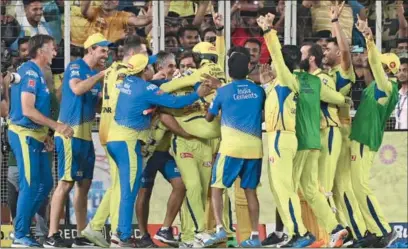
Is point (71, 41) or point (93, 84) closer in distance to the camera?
point (93, 84)

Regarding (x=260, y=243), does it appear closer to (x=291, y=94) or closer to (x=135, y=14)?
(x=291, y=94)

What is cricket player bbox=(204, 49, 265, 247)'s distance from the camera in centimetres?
1988

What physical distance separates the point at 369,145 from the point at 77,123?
3625mm

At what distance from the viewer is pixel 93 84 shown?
20.2m

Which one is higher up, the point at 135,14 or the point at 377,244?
the point at 135,14

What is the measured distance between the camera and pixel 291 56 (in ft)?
66.4

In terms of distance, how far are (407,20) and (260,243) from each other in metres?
4.68

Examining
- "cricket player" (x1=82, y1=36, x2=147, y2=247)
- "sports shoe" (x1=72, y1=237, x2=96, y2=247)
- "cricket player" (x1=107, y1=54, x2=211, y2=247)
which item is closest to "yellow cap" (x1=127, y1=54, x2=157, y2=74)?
"cricket player" (x1=107, y1=54, x2=211, y2=247)

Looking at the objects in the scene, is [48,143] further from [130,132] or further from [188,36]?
[188,36]

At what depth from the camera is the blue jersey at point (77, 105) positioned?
66.8ft

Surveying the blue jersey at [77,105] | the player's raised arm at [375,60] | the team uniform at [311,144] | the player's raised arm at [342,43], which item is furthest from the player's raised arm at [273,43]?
the blue jersey at [77,105]

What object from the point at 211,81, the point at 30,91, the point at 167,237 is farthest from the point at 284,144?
the point at 30,91

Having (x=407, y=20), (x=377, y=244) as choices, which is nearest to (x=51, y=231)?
(x=377, y=244)

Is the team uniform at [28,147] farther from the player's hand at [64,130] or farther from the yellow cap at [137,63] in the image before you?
the yellow cap at [137,63]
